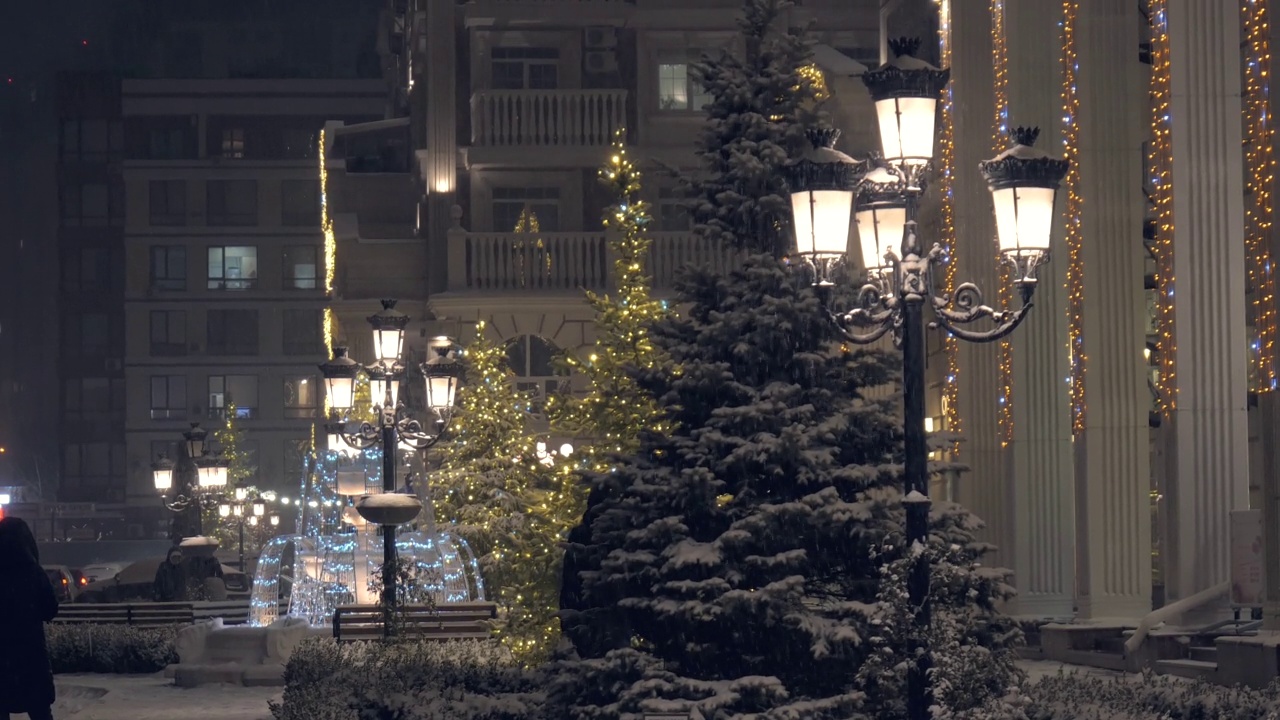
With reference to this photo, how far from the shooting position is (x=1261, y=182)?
54.2 ft

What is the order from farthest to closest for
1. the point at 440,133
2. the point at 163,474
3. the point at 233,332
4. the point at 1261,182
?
the point at 233,332
the point at 163,474
the point at 440,133
the point at 1261,182

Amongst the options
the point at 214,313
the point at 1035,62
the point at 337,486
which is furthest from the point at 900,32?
the point at 214,313

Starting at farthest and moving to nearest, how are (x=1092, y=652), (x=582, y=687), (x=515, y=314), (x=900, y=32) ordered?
(x=515, y=314), (x=900, y=32), (x=1092, y=652), (x=582, y=687)

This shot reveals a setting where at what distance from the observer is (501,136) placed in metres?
40.2

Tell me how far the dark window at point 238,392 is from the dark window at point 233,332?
132 cm

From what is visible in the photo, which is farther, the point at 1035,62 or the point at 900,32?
the point at 900,32

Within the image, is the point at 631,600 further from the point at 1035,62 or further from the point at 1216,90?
the point at 1035,62

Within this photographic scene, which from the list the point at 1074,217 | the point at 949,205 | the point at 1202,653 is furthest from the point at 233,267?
the point at 1202,653

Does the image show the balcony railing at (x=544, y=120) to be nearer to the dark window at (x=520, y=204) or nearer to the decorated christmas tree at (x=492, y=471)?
the dark window at (x=520, y=204)

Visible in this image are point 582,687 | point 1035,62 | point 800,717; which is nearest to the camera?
point 800,717

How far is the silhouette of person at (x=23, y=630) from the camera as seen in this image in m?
13.5

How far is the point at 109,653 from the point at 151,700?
4.59 m

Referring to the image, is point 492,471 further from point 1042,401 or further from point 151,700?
point 1042,401

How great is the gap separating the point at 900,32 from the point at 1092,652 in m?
14.4
